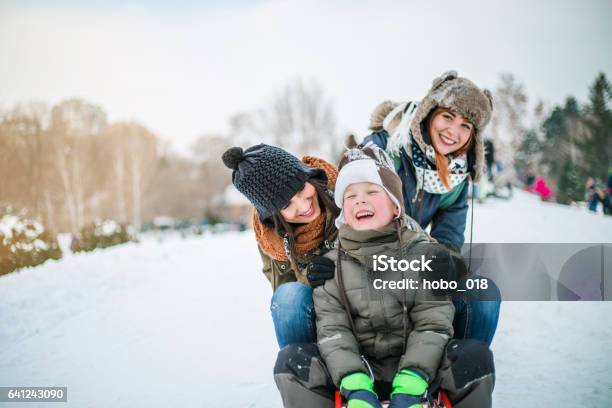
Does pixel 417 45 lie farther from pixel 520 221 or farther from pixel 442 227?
pixel 520 221

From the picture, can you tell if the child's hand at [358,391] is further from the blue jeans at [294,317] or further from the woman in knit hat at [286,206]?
the woman in knit hat at [286,206]

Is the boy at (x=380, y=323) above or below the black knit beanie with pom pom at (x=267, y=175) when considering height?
below

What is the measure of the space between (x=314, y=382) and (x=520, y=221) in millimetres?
7098

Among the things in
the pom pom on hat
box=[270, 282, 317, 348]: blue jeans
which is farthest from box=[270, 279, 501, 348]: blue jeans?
the pom pom on hat

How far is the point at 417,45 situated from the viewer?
12.2 feet

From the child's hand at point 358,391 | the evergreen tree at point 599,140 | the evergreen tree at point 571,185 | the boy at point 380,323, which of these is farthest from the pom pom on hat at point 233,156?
the evergreen tree at point 599,140

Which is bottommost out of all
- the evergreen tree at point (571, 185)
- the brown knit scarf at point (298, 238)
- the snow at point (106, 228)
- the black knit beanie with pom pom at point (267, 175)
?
the snow at point (106, 228)

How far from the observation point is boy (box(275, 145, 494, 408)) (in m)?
1.19

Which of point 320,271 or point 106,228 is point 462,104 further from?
point 106,228

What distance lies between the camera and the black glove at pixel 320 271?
1.51m

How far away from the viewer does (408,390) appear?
117 cm

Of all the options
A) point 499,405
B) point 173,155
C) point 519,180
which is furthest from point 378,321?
point 173,155

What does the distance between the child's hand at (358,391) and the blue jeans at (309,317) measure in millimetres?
307

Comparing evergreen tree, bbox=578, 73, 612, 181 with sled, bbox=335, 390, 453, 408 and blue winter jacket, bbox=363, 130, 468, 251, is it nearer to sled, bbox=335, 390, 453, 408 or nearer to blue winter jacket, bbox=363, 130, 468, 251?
blue winter jacket, bbox=363, 130, 468, 251
